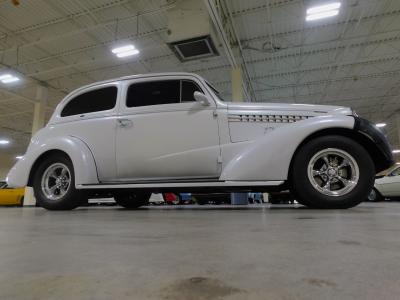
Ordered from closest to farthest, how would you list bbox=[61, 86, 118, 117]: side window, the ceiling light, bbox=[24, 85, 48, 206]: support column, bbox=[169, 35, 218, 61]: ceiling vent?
1. bbox=[61, 86, 118, 117]: side window
2. bbox=[169, 35, 218, 61]: ceiling vent
3. bbox=[24, 85, 48, 206]: support column
4. the ceiling light

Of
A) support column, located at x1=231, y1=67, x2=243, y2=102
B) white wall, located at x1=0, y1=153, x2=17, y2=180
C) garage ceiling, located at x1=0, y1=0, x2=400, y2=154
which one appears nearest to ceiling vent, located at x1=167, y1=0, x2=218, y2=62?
garage ceiling, located at x1=0, y1=0, x2=400, y2=154

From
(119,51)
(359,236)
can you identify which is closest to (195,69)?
(119,51)

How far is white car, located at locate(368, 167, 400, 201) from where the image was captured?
8.74 meters

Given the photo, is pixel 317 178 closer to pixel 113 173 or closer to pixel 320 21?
pixel 113 173

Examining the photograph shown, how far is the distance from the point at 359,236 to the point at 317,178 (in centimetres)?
168

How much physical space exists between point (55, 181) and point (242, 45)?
29.1 feet

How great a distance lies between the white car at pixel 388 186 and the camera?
8.74m

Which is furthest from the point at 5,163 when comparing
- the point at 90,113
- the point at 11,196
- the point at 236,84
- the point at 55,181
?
the point at 90,113

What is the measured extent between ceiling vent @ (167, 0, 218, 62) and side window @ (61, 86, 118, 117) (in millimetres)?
3232

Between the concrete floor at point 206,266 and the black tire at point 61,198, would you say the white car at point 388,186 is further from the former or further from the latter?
the black tire at point 61,198

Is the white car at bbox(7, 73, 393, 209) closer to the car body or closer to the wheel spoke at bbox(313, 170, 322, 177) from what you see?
the wheel spoke at bbox(313, 170, 322, 177)

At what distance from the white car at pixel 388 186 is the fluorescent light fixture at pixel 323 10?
17.2ft

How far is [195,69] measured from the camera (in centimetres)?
1267

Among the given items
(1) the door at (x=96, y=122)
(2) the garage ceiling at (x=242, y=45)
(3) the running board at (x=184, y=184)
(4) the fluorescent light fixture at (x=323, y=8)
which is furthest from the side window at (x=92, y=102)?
(4) the fluorescent light fixture at (x=323, y=8)
